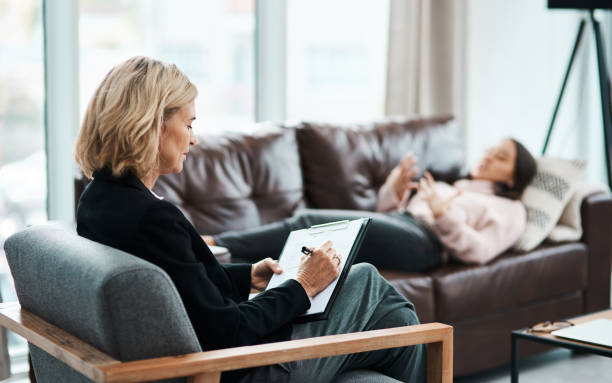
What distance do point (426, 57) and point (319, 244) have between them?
8.11 ft

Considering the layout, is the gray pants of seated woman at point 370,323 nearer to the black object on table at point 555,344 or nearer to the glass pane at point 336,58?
the black object on table at point 555,344

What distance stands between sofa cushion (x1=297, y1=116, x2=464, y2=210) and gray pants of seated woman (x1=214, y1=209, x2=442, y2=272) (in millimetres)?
377

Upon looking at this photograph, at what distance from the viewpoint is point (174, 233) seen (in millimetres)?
1529

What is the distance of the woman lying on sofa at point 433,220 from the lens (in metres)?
2.88

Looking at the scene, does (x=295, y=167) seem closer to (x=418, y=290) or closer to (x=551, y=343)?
(x=418, y=290)

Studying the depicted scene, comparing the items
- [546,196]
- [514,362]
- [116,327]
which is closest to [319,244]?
[116,327]

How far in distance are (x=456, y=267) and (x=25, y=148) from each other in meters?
1.83

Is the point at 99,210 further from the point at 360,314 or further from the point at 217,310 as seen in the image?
the point at 360,314

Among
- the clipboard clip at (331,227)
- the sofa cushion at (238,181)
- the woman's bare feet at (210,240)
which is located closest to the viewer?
the clipboard clip at (331,227)

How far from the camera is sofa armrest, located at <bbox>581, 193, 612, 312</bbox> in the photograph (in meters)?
3.34

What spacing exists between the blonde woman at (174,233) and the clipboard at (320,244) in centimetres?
2

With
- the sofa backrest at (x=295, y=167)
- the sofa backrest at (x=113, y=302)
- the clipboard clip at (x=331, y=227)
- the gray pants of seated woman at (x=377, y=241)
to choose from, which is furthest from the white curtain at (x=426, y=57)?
the sofa backrest at (x=113, y=302)

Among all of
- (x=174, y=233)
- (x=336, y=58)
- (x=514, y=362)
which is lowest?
(x=514, y=362)

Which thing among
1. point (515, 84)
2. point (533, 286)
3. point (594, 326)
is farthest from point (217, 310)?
point (515, 84)
